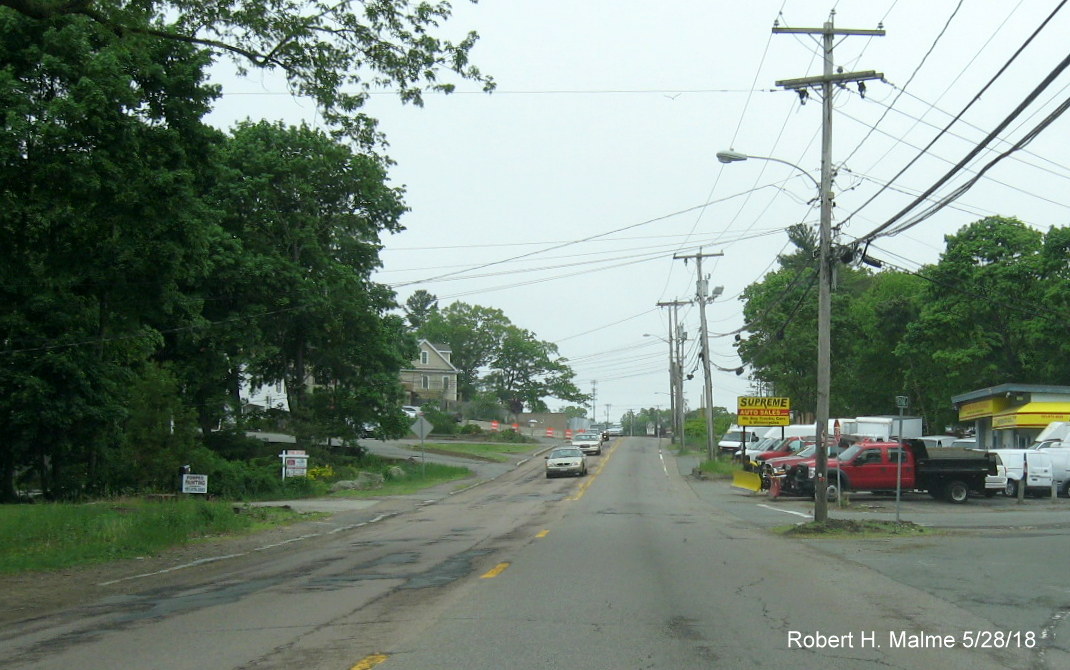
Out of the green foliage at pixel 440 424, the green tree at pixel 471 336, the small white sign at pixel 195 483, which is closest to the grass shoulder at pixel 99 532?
the small white sign at pixel 195 483

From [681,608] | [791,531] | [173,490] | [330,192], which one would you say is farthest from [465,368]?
[681,608]

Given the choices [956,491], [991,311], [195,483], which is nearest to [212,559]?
[195,483]

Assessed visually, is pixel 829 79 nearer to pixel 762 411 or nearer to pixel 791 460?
pixel 791 460

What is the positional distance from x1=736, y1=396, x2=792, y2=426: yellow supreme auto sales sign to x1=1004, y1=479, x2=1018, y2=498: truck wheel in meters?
11.8

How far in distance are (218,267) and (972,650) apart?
3533cm

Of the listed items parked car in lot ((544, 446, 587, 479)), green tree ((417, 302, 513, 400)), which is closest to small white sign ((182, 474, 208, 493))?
parked car in lot ((544, 446, 587, 479))

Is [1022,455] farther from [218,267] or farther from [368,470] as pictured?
[218,267]

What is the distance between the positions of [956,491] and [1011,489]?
395cm

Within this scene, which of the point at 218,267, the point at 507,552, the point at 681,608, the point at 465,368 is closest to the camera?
the point at 681,608

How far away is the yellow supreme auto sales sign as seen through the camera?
4359 cm

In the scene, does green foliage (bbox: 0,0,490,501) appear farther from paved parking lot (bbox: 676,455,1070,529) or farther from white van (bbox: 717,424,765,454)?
white van (bbox: 717,424,765,454)

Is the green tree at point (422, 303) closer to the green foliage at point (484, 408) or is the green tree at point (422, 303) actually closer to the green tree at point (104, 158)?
the green foliage at point (484, 408)

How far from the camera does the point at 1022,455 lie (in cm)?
3256

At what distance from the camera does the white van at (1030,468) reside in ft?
107
